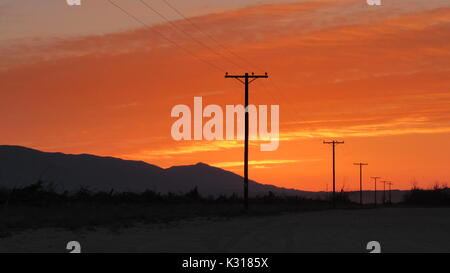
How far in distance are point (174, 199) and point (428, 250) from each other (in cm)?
5746

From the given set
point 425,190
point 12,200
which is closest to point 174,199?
point 12,200

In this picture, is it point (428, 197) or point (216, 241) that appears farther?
point (428, 197)

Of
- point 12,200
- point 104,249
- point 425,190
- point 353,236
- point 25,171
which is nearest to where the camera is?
point 104,249

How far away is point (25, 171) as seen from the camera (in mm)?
193750

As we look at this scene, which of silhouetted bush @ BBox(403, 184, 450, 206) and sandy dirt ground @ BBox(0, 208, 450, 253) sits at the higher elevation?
sandy dirt ground @ BBox(0, 208, 450, 253)

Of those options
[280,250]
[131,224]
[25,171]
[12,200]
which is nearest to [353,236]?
[280,250]

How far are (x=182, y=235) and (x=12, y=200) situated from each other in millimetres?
22518

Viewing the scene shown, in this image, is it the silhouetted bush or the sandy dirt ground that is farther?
the silhouetted bush

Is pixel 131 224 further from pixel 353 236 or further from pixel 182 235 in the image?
pixel 353 236

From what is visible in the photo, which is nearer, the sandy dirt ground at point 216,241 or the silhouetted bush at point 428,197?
the sandy dirt ground at point 216,241

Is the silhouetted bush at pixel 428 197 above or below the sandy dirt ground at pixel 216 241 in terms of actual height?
below
